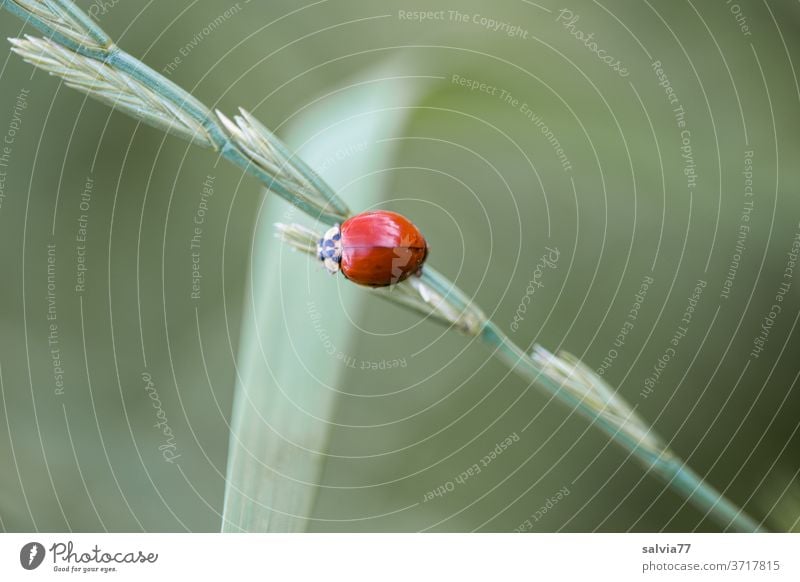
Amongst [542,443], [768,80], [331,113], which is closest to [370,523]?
[542,443]

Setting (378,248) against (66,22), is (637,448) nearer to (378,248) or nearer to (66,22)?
(378,248)

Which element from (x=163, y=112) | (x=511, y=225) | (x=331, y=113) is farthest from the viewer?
(x=511, y=225)

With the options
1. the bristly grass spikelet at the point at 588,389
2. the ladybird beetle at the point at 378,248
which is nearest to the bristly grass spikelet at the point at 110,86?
the ladybird beetle at the point at 378,248

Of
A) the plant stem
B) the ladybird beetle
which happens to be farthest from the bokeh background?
the ladybird beetle

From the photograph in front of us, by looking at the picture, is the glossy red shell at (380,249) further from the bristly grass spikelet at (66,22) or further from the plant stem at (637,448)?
the bristly grass spikelet at (66,22)

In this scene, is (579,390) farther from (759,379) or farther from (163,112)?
(759,379)
